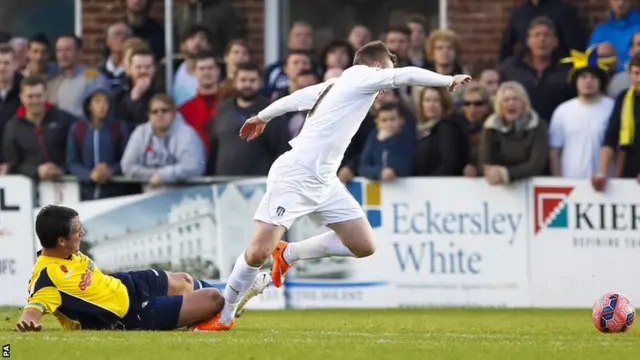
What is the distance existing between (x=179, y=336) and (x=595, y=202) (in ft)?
20.2

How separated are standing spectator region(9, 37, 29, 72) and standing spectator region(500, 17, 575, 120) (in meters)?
5.80

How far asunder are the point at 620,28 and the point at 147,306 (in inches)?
309

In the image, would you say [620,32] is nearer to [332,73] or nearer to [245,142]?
[332,73]

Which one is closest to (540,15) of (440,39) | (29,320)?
(440,39)

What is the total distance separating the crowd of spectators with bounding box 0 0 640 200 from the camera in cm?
1505

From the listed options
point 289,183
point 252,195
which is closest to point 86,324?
point 289,183

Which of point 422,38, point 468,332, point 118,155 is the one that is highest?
point 422,38

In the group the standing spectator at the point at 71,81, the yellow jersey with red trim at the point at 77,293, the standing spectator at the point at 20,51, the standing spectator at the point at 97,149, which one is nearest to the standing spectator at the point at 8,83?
the standing spectator at the point at 71,81

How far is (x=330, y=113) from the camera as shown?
37.0 feet

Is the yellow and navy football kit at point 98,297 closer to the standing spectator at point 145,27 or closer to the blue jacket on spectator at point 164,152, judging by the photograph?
the blue jacket on spectator at point 164,152

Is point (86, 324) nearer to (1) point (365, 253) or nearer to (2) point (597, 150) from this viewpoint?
(1) point (365, 253)

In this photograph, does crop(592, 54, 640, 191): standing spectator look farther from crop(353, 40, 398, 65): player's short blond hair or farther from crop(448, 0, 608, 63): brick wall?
crop(353, 40, 398, 65): player's short blond hair

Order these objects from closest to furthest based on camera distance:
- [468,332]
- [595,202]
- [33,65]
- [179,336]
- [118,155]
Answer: [179,336] < [468,332] < [595,202] < [118,155] < [33,65]

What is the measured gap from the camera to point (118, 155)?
15867 mm
